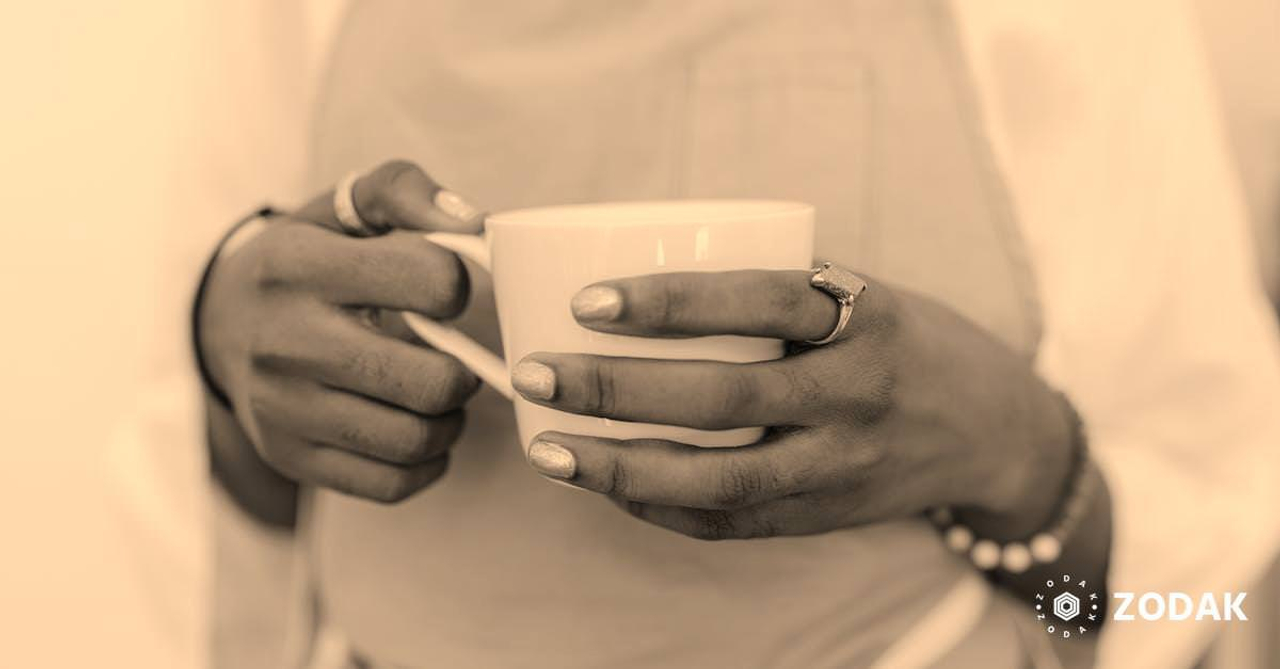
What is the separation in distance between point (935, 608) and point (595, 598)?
0.59ft

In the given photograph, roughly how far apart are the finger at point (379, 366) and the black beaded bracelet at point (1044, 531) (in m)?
0.26

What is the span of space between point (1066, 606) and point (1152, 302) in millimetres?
181

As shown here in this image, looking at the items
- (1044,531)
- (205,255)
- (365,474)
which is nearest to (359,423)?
(365,474)

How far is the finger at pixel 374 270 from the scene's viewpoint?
371 millimetres

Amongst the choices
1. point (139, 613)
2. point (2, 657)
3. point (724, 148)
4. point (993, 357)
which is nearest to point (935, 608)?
point (993, 357)

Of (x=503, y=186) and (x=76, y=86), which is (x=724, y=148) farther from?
(x=76, y=86)

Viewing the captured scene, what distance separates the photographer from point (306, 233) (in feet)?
1.33

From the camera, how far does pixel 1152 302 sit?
53cm

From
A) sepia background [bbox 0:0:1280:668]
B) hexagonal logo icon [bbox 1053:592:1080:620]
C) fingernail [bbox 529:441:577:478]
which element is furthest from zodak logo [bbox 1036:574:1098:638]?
sepia background [bbox 0:0:1280:668]

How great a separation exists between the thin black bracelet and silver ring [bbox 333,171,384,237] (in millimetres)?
123

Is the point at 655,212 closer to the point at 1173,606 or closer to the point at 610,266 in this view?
the point at 610,266

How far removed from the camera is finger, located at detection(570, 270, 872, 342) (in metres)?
0.29

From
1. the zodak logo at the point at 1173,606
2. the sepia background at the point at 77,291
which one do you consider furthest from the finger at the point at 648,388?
the sepia background at the point at 77,291

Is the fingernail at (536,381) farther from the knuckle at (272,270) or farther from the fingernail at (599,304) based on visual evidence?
the knuckle at (272,270)
